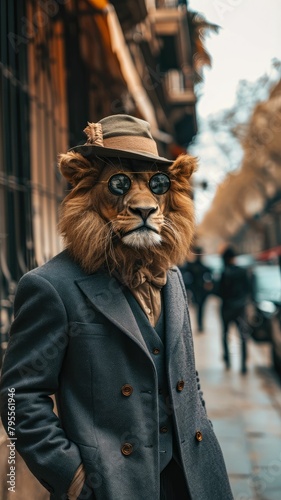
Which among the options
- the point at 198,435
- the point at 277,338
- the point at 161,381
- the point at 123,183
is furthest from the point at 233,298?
the point at 123,183

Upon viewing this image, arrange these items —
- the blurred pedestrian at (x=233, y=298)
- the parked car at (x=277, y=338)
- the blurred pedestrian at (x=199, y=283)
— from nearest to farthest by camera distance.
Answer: the parked car at (x=277, y=338), the blurred pedestrian at (x=233, y=298), the blurred pedestrian at (x=199, y=283)

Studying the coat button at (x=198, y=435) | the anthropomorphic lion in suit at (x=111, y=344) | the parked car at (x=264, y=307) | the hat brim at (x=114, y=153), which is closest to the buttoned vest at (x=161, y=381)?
the anthropomorphic lion in suit at (x=111, y=344)

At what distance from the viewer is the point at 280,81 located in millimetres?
31047

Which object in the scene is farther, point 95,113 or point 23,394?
point 95,113

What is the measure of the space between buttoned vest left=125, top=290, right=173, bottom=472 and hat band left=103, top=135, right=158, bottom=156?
0.52 metres

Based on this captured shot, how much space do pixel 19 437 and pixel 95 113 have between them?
8.51 meters

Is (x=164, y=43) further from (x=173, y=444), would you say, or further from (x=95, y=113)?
(x=173, y=444)

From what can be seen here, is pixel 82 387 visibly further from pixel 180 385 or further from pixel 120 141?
pixel 120 141

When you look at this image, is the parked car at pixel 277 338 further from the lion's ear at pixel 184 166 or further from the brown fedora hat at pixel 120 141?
the brown fedora hat at pixel 120 141

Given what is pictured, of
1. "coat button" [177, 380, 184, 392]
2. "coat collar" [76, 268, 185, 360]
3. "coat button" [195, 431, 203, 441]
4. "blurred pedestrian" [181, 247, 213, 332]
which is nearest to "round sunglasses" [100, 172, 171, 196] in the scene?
"coat collar" [76, 268, 185, 360]

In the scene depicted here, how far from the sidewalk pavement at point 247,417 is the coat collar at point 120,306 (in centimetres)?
267

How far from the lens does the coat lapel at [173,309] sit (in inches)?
85.8

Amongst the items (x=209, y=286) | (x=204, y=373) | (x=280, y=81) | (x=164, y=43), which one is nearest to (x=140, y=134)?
(x=204, y=373)

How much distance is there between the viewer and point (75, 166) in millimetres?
2197
